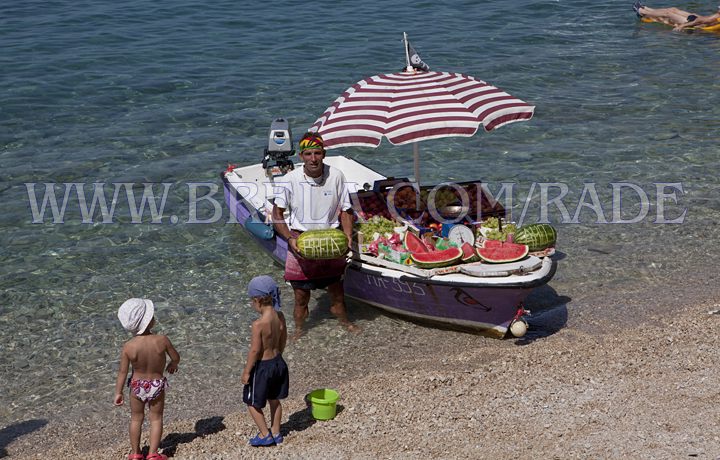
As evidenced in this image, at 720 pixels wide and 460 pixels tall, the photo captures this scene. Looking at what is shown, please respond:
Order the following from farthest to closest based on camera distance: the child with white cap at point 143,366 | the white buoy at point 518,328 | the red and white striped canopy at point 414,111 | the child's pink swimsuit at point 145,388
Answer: the red and white striped canopy at point 414,111 → the white buoy at point 518,328 → the child's pink swimsuit at point 145,388 → the child with white cap at point 143,366

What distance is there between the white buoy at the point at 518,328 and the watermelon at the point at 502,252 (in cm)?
69

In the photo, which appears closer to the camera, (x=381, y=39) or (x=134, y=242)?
(x=134, y=242)

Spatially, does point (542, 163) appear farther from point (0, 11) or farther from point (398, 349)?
point (0, 11)

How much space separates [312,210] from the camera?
10.3 metres

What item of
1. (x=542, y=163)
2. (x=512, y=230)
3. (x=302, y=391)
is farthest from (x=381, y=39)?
(x=302, y=391)

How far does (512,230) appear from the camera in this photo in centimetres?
1088

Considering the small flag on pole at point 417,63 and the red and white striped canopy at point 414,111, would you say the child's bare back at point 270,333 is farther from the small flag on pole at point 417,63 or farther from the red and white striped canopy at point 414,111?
the small flag on pole at point 417,63

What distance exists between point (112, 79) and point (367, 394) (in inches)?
586

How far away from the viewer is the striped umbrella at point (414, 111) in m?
10.6

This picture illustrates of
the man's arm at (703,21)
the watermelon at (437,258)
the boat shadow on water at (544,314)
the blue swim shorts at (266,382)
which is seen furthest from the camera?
the man's arm at (703,21)

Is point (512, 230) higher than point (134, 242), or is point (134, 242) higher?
point (512, 230)

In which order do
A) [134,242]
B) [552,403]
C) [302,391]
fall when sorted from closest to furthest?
1. [552,403]
2. [302,391]
3. [134,242]

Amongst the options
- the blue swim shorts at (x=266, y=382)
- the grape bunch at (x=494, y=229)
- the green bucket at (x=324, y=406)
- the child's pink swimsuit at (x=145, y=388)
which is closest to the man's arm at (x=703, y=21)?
the grape bunch at (x=494, y=229)

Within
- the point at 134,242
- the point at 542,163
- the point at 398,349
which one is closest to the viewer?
the point at 398,349
